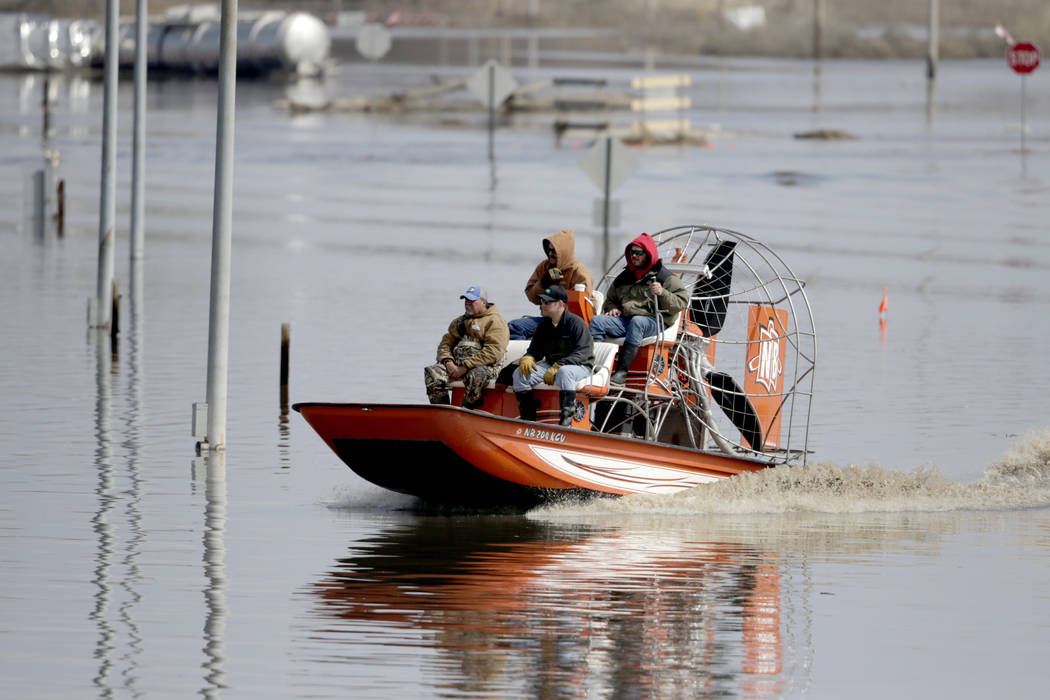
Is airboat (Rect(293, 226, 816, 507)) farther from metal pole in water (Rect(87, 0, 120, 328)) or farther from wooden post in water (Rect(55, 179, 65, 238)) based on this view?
wooden post in water (Rect(55, 179, 65, 238))

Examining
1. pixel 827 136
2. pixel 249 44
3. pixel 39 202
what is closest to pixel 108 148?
pixel 39 202

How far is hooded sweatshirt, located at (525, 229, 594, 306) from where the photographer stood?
17.5 meters

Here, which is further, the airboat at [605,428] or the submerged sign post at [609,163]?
the submerged sign post at [609,163]

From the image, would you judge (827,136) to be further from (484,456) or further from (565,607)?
(565,607)

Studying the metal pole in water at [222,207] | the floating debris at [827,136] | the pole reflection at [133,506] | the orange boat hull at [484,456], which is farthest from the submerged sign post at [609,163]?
the floating debris at [827,136]

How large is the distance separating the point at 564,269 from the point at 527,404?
1298mm

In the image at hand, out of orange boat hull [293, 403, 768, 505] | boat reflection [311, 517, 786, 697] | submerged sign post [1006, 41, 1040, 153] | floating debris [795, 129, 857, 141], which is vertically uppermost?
submerged sign post [1006, 41, 1040, 153]

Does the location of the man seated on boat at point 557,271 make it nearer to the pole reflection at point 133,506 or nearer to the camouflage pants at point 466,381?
the camouflage pants at point 466,381

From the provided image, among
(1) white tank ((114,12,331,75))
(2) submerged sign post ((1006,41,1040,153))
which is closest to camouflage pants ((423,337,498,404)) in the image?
(2) submerged sign post ((1006,41,1040,153))

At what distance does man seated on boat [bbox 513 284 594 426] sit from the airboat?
0.38 ft

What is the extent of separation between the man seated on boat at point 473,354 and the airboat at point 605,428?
0.18m

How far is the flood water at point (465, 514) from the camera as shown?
1170 centimetres

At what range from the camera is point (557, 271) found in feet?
56.7

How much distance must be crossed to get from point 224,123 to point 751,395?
524 centimetres
